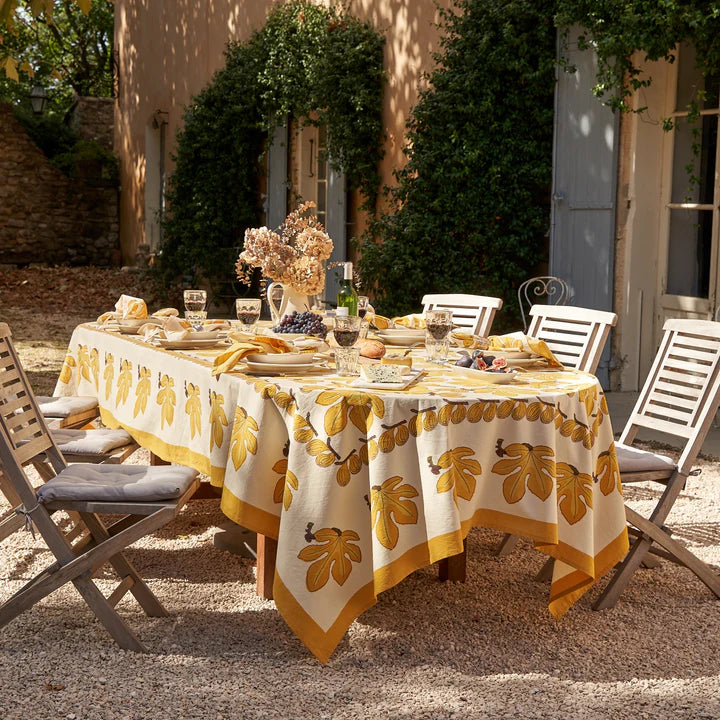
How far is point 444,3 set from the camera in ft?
26.8

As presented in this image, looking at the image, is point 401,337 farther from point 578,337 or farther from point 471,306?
point 471,306

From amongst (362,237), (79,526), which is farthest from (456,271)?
(79,526)

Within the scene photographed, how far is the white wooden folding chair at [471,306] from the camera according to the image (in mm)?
4773

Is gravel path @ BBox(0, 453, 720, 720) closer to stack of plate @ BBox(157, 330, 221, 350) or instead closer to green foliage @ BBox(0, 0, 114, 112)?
stack of plate @ BBox(157, 330, 221, 350)

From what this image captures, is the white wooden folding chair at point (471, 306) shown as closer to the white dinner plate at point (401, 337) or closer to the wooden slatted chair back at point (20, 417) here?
the white dinner plate at point (401, 337)

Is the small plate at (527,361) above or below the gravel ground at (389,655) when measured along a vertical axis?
above

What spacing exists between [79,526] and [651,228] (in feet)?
14.9

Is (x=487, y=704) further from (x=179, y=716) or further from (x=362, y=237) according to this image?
(x=362, y=237)

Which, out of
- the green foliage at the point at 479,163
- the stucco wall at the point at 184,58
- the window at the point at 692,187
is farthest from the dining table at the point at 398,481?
the stucco wall at the point at 184,58

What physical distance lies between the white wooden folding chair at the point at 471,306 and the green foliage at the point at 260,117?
A: 420 cm

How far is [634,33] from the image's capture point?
6.21 m

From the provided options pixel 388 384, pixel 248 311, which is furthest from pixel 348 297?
pixel 388 384

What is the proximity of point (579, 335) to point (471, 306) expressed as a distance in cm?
88

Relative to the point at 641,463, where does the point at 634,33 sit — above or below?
above
